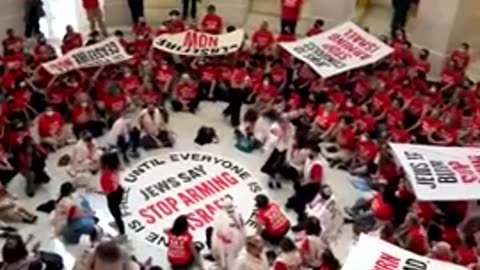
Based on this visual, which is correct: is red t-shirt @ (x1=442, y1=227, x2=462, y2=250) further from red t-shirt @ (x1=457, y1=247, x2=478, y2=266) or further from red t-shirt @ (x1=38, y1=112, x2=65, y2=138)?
red t-shirt @ (x1=38, y1=112, x2=65, y2=138)

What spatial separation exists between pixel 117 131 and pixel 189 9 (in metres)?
5.19

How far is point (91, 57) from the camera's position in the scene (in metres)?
12.7

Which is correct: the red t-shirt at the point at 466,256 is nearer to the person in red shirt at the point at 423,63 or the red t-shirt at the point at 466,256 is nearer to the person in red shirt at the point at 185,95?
the person in red shirt at the point at 423,63

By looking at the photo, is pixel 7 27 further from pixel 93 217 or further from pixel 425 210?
pixel 425 210

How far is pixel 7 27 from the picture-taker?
48.9ft

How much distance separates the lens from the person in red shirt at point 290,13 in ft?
49.0

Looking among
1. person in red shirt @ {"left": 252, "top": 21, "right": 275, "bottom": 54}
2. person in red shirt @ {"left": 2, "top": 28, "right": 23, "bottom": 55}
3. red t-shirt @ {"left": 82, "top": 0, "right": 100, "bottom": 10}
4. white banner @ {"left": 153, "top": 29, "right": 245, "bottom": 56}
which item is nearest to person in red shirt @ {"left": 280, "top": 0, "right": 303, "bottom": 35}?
person in red shirt @ {"left": 252, "top": 21, "right": 275, "bottom": 54}

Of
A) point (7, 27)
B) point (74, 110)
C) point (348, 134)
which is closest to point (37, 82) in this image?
point (74, 110)

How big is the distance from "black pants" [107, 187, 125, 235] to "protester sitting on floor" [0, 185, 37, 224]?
117 cm

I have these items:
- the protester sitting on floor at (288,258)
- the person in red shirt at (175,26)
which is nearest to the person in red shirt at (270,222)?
the protester sitting on floor at (288,258)

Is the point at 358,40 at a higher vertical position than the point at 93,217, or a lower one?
higher

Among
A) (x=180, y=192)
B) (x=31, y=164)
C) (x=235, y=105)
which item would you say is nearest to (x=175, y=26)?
(x=235, y=105)

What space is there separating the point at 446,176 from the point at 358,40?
4395mm

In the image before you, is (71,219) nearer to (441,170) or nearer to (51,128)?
(51,128)
